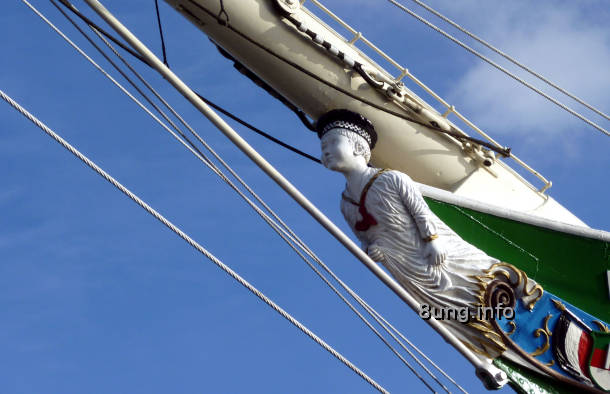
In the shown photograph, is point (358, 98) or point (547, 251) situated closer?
A: point (547, 251)

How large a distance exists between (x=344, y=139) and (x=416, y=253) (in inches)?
38.8

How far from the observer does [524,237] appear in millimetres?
8398

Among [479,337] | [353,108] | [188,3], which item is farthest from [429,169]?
[188,3]

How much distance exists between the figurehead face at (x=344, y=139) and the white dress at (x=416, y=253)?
20 cm

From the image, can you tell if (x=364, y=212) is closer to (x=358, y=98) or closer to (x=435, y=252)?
(x=435, y=252)

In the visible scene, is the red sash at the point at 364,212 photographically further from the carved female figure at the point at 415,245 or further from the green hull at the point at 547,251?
the green hull at the point at 547,251

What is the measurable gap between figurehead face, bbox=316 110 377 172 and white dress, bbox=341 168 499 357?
0.20 m

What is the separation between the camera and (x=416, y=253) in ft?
26.3

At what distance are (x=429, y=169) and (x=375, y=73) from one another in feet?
2.69

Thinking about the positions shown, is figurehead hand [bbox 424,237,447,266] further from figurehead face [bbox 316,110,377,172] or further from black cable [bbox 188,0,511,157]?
black cable [bbox 188,0,511,157]

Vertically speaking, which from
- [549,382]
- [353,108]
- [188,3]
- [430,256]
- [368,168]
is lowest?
[549,382]

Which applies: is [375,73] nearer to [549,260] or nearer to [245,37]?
[245,37]

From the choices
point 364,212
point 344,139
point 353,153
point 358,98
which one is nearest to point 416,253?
point 364,212

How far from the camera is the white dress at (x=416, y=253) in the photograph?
7973 millimetres
